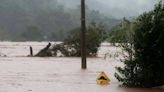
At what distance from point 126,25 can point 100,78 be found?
1514 mm

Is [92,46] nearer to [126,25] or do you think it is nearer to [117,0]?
[126,25]

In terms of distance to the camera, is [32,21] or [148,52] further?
[32,21]

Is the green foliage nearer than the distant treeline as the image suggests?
Yes

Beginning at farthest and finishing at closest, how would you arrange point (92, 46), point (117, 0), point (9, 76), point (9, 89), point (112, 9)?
point (117, 0), point (112, 9), point (92, 46), point (9, 76), point (9, 89)

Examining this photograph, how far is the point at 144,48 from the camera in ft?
38.5

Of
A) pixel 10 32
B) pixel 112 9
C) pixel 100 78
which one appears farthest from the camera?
pixel 112 9

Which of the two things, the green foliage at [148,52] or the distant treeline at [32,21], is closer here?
the green foliage at [148,52]

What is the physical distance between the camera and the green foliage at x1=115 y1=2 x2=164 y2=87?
11727 millimetres

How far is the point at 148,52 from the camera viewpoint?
11.8 meters

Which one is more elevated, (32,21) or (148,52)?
(32,21)

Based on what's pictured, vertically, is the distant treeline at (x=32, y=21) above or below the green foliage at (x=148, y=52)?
above

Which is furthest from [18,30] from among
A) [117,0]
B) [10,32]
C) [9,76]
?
[9,76]

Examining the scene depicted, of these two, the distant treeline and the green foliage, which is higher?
the distant treeline

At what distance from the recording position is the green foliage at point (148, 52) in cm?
1173
